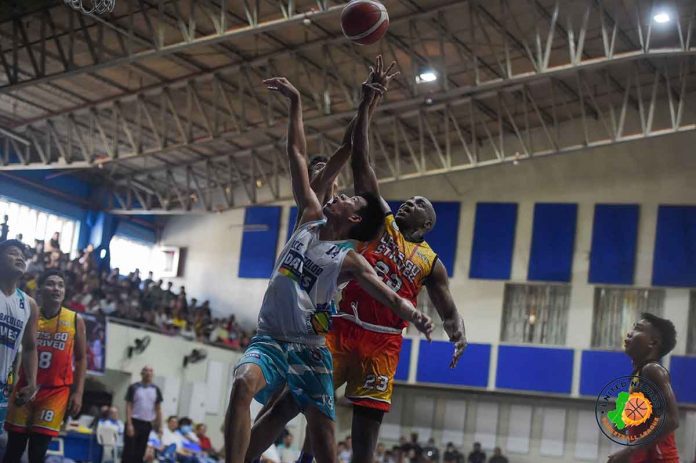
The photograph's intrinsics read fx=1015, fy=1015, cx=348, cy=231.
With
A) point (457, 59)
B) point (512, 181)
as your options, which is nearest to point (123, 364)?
point (457, 59)

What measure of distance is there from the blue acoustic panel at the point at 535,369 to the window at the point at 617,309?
106cm

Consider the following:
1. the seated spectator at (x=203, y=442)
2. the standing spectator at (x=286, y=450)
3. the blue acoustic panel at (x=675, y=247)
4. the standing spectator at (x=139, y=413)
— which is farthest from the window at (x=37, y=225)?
the blue acoustic panel at (x=675, y=247)

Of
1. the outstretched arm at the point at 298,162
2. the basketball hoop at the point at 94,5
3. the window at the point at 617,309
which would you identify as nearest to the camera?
the outstretched arm at the point at 298,162

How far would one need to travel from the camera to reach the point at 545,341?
30.2m

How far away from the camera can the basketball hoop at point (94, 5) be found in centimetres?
1411

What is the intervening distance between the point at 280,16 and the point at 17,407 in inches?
571

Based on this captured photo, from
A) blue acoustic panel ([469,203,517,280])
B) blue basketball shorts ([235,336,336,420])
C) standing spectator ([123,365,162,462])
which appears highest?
blue acoustic panel ([469,203,517,280])

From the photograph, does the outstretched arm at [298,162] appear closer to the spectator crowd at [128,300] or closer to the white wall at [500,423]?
the spectator crowd at [128,300]

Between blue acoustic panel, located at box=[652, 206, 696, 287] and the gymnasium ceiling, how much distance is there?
8.47 feet

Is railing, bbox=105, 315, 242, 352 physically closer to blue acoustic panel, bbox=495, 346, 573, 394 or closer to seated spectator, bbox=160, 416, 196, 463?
seated spectator, bbox=160, 416, 196, 463

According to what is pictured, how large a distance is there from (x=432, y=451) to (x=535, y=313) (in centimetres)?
516

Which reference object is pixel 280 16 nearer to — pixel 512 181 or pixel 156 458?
pixel 156 458

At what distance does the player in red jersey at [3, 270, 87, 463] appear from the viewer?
8898 mm

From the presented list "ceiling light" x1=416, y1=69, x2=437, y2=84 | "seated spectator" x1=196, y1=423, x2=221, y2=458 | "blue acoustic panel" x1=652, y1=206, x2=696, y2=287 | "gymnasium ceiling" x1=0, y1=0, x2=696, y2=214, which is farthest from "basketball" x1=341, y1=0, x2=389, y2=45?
"blue acoustic panel" x1=652, y1=206, x2=696, y2=287
